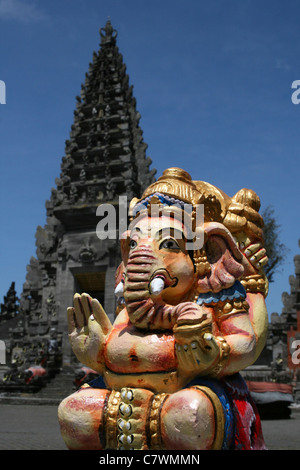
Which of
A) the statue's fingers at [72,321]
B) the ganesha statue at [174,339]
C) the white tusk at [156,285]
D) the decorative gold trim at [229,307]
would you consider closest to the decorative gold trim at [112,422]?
the ganesha statue at [174,339]

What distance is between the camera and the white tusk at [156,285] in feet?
10.2

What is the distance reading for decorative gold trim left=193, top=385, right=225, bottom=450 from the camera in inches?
113

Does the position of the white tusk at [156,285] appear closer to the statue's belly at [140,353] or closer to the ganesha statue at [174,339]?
the ganesha statue at [174,339]

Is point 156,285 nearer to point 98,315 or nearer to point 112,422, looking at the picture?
point 98,315

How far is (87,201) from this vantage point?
2145cm

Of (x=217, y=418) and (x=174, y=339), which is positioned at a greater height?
(x=174, y=339)

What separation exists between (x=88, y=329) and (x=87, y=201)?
60.4 feet

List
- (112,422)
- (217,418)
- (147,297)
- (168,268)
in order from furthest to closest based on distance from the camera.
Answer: (168,268), (147,297), (112,422), (217,418)

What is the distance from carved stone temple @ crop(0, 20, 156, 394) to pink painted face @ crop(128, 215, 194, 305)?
587 inches

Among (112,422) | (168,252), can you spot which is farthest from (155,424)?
(168,252)

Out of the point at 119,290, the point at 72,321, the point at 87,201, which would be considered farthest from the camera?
the point at 87,201

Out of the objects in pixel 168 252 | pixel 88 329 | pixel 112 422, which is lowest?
pixel 112 422
